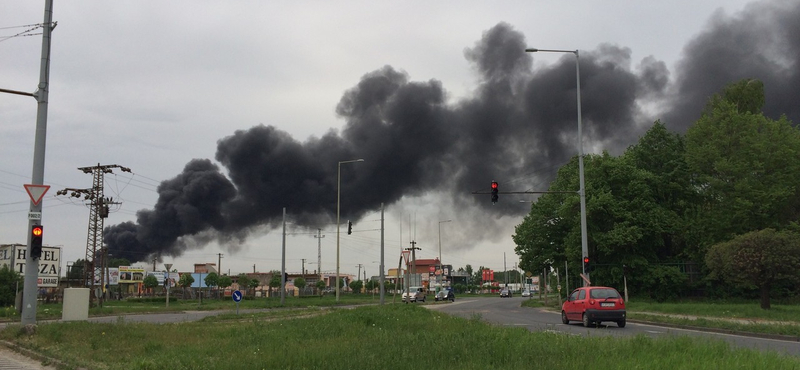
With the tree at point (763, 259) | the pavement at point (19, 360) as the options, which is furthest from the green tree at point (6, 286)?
the tree at point (763, 259)

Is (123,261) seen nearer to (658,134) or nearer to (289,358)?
(658,134)

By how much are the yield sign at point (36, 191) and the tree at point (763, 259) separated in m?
31.7

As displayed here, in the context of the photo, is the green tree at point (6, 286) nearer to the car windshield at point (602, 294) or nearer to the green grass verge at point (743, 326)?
the car windshield at point (602, 294)

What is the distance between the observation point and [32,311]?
691 inches

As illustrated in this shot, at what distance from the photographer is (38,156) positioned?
17750 mm

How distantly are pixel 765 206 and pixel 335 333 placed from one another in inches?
1601

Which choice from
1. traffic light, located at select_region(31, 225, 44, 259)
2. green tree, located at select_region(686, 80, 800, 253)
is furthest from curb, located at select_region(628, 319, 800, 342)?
green tree, located at select_region(686, 80, 800, 253)

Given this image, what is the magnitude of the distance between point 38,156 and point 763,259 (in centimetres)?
3243

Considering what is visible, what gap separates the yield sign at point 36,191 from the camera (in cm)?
1728

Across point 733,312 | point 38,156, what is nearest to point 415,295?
point 733,312

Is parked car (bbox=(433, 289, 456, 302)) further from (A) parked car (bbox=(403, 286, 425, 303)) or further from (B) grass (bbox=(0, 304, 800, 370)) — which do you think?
(B) grass (bbox=(0, 304, 800, 370))

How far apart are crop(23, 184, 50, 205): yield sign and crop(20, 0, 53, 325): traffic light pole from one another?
0.17 m

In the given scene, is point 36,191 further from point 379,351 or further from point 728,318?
point 728,318

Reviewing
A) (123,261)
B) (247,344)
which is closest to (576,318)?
(247,344)
